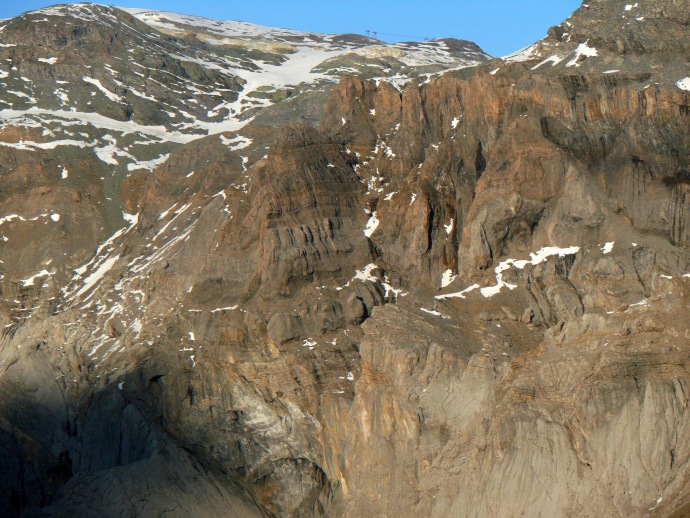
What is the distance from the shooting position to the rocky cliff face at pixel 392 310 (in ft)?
Answer: 307

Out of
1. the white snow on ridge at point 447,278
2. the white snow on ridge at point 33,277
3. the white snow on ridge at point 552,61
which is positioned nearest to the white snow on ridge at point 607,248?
the white snow on ridge at point 447,278

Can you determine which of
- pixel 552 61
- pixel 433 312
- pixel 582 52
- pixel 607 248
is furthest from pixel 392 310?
pixel 582 52

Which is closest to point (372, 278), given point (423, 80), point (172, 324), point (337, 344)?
point (337, 344)

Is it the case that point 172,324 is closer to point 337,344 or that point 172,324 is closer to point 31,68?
point 337,344

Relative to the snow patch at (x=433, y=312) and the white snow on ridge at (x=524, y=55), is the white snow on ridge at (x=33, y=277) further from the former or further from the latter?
the white snow on ridge at (x=524, y=55)

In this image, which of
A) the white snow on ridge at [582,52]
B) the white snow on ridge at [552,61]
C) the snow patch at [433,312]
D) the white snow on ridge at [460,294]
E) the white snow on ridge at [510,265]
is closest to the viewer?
the snow patch at [433,312]

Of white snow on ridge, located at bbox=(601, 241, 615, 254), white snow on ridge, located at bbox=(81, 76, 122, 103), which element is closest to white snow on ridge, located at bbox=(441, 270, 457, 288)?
white snow on ridge, located at bbox=(601, 241, 615, 254)

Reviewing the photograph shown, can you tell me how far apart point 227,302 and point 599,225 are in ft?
102

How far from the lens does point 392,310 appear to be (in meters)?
109

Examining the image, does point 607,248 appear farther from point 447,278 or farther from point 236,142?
point 236,142

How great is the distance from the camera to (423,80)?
148750 mm

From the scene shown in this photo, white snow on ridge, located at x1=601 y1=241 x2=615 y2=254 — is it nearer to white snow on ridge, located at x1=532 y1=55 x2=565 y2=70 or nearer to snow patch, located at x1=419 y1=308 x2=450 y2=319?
snow patch, located at x1=419 y1=308 x2=450 y2=319

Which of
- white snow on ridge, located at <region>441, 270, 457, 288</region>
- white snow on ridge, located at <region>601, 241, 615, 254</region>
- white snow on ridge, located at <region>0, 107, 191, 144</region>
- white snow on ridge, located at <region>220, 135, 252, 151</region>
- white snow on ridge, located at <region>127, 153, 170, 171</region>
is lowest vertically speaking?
white snow on ridge, located at <region>441, 270, 457, 288</region>

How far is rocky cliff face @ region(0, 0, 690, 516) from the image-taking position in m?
93.4
